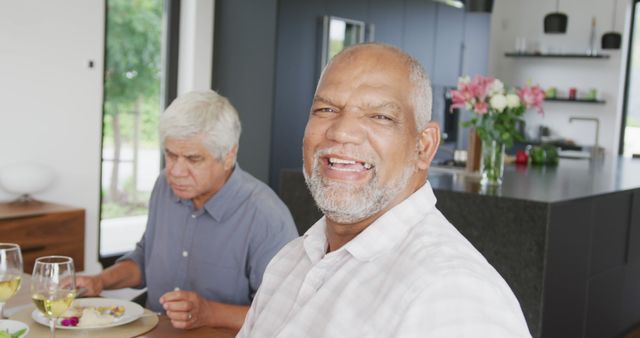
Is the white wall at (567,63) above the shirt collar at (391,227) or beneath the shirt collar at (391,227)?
above

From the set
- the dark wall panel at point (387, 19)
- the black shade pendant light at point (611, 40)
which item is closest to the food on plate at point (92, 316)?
the dark wall panel at point (387, 19)

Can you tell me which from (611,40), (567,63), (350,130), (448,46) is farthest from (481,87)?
(567,63)

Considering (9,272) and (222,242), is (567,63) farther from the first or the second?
(9,272)

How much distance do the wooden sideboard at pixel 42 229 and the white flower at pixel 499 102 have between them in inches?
93.3

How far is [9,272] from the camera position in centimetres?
174

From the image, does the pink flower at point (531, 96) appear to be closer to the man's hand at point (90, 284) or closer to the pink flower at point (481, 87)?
the pink flower at point (481, 87)

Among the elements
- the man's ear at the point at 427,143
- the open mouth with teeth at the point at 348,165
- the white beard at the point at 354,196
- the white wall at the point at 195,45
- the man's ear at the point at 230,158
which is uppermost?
the white wall at the point at 195,45

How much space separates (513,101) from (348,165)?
2.85m

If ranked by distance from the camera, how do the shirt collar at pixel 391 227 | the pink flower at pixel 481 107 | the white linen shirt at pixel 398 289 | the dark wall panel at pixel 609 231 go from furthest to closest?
the pink flower at pixel 481 107, the dark wall panel at pixel 609 231, the shirt collar at pixel 391 227, the white linen shirt at pixel 398 289

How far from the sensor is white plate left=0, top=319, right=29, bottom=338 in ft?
5.51

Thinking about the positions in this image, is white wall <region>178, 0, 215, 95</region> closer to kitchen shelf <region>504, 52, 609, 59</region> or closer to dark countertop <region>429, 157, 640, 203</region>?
dark countertop <region>429, 157, 640, 203</region>

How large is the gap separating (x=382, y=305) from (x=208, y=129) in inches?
51.2

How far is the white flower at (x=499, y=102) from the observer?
3953mm

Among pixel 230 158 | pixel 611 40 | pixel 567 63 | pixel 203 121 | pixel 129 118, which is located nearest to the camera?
pixel 203 121
